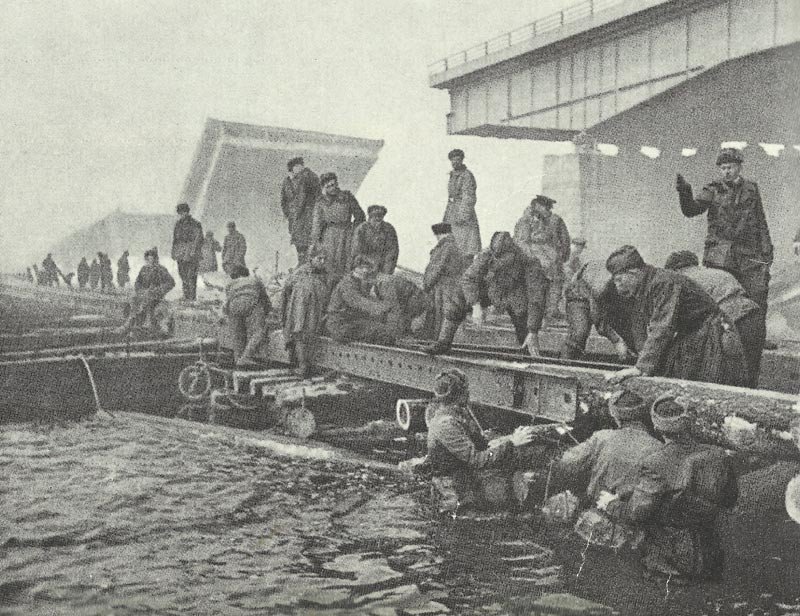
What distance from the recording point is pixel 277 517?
176 inches

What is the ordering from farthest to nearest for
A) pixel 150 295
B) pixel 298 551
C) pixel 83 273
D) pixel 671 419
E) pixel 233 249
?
pixel 83 273 < pixel 233 249 < pixel 150 295 < pixel 298 551 < pixel 671 419

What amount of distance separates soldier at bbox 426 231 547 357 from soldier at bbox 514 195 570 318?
3033 mm

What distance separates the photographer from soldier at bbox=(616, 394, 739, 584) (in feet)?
10.6

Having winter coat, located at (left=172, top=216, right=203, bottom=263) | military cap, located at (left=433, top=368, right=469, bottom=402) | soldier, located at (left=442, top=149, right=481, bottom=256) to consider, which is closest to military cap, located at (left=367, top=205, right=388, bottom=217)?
soldier, located at (left=442, top=149, right=481, bottom=256)

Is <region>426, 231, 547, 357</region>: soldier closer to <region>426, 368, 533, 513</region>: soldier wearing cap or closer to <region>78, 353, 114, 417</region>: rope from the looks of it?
<region>426, 368, 533, 513</region>: soldier wearing cap

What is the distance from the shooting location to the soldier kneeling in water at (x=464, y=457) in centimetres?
423

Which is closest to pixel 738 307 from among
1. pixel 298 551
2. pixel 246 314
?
pixel 298 551

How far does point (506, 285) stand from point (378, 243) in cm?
209

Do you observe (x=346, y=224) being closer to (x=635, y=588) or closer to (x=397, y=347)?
(x=397, y=347)

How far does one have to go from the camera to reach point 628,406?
3756 millimetres

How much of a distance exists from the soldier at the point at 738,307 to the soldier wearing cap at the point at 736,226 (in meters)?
0.30

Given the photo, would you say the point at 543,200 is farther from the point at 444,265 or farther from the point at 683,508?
the point at 683,508

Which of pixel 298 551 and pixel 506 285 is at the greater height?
pixel 506 285

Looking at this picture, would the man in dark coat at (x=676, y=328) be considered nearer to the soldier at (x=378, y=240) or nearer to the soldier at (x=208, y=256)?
the soldier at (x=378, y=240)
